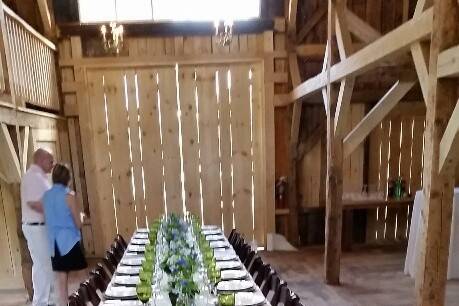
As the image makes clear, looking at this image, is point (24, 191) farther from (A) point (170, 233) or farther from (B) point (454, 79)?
(B) point (454, 79)

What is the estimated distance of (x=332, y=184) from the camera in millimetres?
4559

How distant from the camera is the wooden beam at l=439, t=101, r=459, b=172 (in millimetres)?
2132

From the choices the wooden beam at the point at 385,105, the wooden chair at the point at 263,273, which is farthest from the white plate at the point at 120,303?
the wooden beam at the point at 385,105

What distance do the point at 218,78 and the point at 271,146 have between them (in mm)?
1318

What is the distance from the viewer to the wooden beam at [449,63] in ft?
6.84

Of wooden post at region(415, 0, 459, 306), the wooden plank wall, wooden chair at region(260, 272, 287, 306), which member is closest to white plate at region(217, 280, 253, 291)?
wooden chair at region(260, 272, 287, 306)

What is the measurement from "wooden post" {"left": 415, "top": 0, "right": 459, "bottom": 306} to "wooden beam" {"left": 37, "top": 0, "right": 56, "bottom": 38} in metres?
5.05

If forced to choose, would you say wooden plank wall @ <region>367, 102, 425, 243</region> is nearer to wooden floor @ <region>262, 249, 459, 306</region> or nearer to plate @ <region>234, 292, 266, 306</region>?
wooden floor @ <region>262, 249, 459, 306</region>

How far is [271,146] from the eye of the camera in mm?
6129

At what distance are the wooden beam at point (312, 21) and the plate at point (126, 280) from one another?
4362mm

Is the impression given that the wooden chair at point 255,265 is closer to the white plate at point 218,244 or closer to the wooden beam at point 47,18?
the white plate at point 218,244

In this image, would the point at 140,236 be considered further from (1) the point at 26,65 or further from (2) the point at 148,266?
(1) the point at 26,65

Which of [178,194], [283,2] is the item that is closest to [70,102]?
[178,194]

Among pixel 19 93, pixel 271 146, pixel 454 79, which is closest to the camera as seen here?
pixel 454 79
